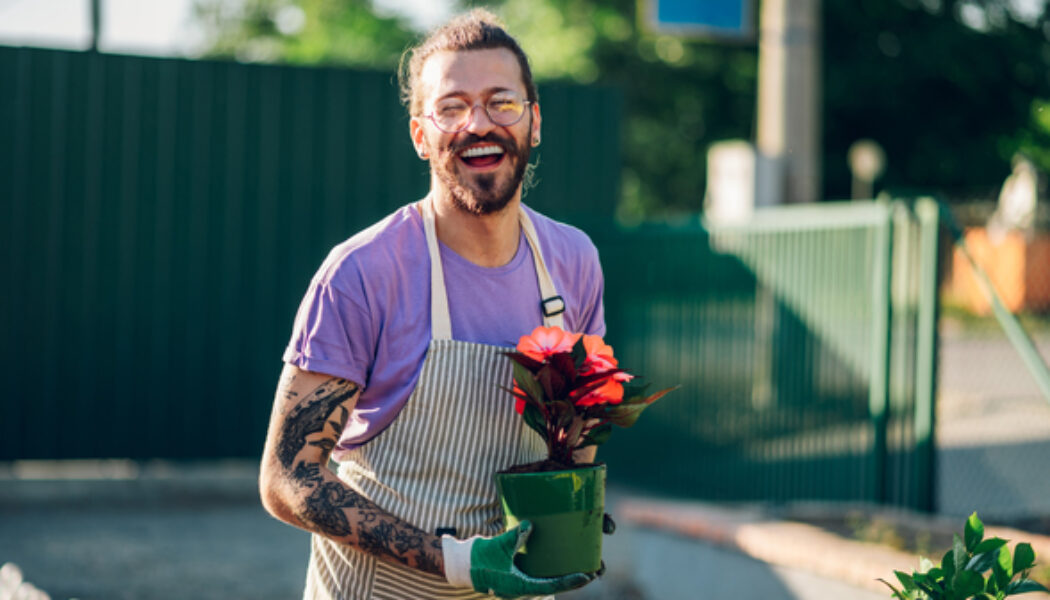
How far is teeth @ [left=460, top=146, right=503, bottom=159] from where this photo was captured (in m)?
2.30

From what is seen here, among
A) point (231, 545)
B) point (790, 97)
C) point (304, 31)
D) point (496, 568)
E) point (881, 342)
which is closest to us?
point (496, 568)

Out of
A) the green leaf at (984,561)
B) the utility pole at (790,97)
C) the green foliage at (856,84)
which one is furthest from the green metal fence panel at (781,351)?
the green foliage at (856,84)

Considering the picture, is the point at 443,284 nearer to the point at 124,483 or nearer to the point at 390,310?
the point at 390,310

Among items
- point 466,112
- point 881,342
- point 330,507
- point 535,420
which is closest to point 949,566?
point 535,420

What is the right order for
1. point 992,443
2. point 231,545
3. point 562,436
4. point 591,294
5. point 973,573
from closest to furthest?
point 973,573
point 562,436
point 591,294
point 231,545
point 992,443

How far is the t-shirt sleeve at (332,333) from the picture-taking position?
2.14 metres

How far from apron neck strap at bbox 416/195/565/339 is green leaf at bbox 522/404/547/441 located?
22 cm

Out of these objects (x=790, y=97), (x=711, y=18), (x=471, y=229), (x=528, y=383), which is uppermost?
(x=711, y=18)

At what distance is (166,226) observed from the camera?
25.1 ft

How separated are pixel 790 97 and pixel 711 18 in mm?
823

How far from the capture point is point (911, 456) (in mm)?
5586

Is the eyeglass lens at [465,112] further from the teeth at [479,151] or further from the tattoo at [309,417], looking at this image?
the tattoo at [309,417]

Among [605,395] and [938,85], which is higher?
[938,85]

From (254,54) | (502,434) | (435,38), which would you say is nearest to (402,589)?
(502,434)
